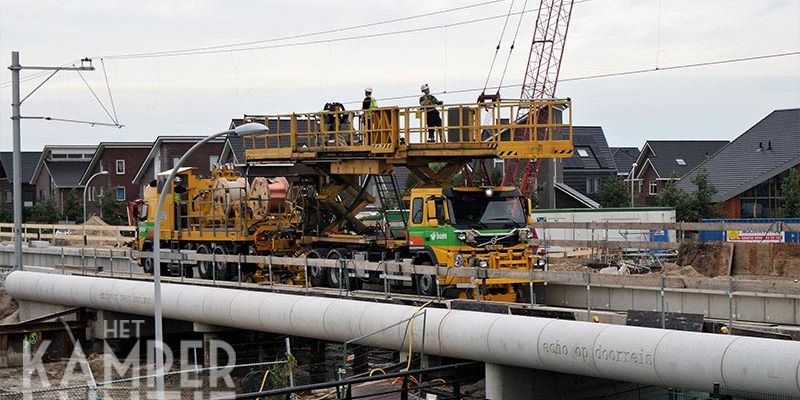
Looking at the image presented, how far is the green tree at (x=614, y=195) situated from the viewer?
73625 millimetres

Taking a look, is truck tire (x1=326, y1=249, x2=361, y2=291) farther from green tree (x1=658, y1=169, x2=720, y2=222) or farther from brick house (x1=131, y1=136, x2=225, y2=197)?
brick house (x1=131, y1=136, x2=225, y2=197)

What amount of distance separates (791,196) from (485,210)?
118ft

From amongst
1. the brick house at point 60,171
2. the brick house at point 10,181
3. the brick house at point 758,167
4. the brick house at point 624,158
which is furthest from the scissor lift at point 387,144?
the brick house at point 10,181

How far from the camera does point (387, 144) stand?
1166 inches

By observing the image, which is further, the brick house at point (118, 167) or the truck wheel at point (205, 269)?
the brick house at point (118, 167)

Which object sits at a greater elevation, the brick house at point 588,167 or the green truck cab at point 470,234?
the brick house at point 588,167

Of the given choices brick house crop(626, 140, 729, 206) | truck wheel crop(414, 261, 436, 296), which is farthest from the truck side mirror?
brick house crop(626, 140, 729, 206)

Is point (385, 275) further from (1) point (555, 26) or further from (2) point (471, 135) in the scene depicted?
(1) point (555, 26)

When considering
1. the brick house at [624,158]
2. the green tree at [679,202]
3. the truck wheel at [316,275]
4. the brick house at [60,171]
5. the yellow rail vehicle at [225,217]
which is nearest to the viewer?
the truck wheel at [316,275]

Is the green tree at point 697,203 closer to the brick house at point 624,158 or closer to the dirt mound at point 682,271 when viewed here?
the brick house at point 624,158

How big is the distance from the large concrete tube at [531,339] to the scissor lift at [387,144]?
197 inches

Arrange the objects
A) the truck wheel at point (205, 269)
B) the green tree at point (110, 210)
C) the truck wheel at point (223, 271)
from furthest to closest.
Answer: the green tree at point (110, 210)
the truck wheel at point (205, 269)
the truck wheel at point (223, 271)

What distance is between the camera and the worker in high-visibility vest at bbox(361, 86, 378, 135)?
99.8 ft

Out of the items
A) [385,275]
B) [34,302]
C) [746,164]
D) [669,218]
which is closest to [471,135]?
[385,275]
